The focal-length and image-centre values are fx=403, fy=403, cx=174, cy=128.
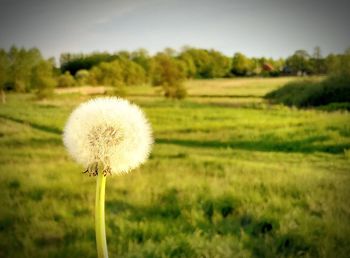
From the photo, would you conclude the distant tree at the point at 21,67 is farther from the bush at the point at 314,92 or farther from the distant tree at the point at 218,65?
the bush at the point at 314,92

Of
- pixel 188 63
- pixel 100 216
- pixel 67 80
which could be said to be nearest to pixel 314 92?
pixel 188 63

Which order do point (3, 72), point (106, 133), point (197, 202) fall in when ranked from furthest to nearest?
point (3, 72) < point (197, 202) < point (106, 133)

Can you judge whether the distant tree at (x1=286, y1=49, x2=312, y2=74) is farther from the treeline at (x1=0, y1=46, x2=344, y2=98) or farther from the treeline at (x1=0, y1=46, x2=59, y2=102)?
the treeline at (x1=0, y1=46, x2=59, y2=102)

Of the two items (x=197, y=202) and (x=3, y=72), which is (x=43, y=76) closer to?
(x=3, y=72)

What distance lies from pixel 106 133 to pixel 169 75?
20939 mm

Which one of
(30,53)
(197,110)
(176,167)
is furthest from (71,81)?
(176,167)

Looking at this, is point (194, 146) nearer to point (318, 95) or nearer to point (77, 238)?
point (318, 95)

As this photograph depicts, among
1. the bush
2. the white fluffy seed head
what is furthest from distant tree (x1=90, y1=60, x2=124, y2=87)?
the white fluffy seed head

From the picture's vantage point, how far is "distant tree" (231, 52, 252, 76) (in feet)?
53.7

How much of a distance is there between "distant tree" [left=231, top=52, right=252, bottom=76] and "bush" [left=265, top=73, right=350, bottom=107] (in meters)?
2.09

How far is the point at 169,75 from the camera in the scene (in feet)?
72.6

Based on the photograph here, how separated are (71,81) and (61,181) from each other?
11.1m

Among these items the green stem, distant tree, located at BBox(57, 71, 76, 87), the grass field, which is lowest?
the grass field

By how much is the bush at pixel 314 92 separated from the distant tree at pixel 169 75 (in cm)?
523
